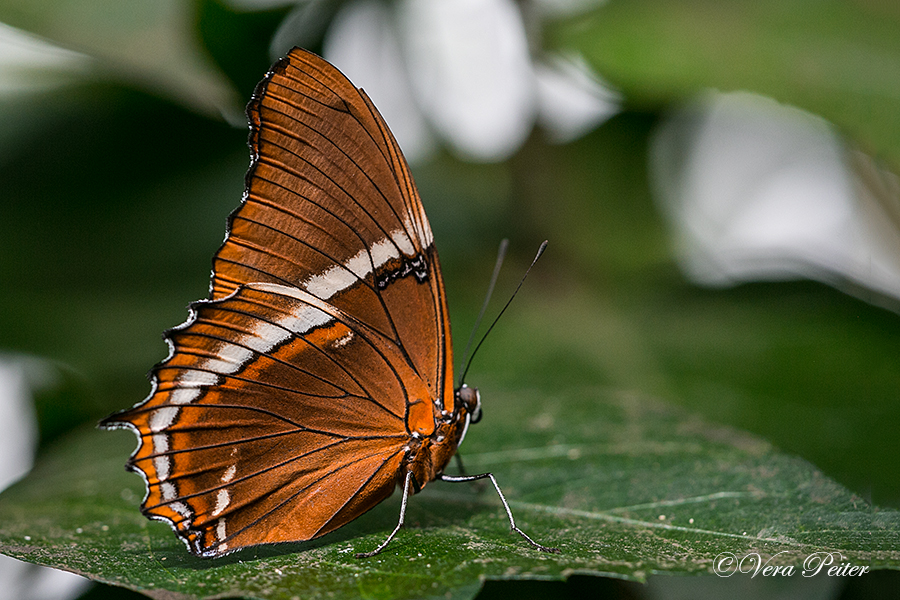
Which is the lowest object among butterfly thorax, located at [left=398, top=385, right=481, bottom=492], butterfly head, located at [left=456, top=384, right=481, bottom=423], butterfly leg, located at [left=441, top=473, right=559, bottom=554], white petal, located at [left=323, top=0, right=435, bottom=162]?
butterfly leg, located at [left=441, top=473, right=559, bottom=554]

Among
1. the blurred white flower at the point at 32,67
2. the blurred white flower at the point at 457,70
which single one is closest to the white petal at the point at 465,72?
the blurred white flower at the point at 457,70

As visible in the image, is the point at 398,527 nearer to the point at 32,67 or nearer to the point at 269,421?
the point at 269,421

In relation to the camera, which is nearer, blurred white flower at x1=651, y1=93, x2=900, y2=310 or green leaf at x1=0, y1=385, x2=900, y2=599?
green leaf at x1=0, y1=385, x2=900, y2=599

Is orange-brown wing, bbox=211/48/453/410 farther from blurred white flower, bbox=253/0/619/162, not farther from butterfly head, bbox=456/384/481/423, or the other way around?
blurred white flower, bbox=253/0/619/162

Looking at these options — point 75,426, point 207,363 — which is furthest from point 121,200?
point 207,363

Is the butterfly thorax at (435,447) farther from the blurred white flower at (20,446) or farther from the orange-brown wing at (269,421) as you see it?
the blurred white flower at (20,446)

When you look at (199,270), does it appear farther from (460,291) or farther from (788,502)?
(788,502)

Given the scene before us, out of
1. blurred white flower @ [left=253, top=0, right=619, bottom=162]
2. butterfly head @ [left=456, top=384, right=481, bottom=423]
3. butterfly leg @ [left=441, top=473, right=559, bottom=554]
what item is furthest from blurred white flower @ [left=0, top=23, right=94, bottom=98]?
butterfly leg @ [left=441, top=473, right=559, bottom=554]
